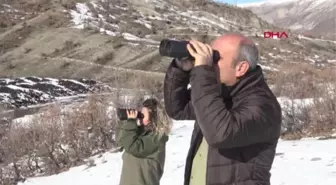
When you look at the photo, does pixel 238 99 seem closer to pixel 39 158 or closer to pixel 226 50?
pixel 226 50

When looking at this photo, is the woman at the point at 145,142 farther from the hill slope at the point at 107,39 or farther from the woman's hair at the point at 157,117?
the hill slope at the point at 107,39

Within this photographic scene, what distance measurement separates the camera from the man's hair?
2.84 metres

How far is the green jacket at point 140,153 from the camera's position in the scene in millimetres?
5055

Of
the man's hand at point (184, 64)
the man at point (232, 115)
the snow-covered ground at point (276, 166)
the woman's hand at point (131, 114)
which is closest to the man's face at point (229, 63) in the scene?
the man at point (232, 115)

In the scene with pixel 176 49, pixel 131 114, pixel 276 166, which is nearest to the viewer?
pixel 176 49

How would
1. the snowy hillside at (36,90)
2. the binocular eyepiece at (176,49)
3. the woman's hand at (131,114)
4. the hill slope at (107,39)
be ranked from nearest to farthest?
the binocular eyepiece at (176,49) < the woman's hand at (131,114) < the snowy hillside at (36,90) < the hill slope at (107,39)

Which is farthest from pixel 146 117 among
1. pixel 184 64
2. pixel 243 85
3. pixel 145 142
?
pixel 243 85

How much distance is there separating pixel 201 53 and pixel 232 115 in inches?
11.9

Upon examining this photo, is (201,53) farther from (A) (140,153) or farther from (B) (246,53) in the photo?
(A) (140,153)

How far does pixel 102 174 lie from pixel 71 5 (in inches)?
1693

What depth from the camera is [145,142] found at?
16.7 feet

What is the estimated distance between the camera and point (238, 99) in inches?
112

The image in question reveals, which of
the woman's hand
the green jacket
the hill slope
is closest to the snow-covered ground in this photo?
the green jacket

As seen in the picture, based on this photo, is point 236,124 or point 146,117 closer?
point 236,124
